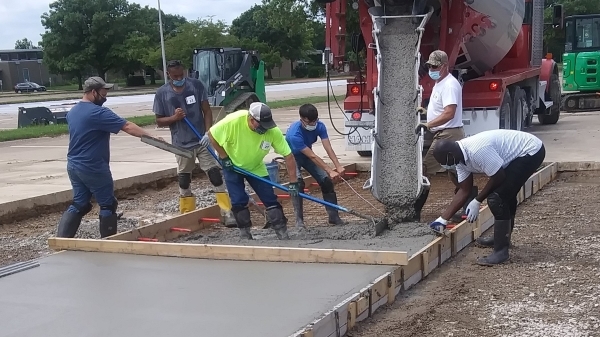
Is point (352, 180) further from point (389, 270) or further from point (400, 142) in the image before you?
point (389, 270)

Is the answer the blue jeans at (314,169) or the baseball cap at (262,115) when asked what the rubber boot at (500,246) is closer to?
the blue jeans at (314,169)

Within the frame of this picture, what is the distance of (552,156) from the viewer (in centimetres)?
1118

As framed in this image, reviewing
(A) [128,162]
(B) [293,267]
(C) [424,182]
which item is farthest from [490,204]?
(A) [128,162]

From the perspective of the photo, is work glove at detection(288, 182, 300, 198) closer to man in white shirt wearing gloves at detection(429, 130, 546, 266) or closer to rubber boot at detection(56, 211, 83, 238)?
man in white shirt wearing gloves at detection(429, 130, 546, 266)

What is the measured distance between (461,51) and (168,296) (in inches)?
251

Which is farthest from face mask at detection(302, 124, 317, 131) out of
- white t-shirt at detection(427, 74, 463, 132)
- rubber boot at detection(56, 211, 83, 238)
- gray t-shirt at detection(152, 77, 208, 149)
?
rubber boot at detection(56, 211, 83, 238)

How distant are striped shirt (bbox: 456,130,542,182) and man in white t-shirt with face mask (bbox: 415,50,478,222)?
1030mm

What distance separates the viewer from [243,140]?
20.5 ft

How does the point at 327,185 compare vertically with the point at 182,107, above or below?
below

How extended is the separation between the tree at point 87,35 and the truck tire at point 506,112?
163ft

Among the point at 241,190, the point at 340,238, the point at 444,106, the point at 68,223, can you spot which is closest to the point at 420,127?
the point at 444,106

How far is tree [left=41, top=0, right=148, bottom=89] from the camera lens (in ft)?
193

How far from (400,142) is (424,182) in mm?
623

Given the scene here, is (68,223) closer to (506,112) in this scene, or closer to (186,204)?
(186,204)
